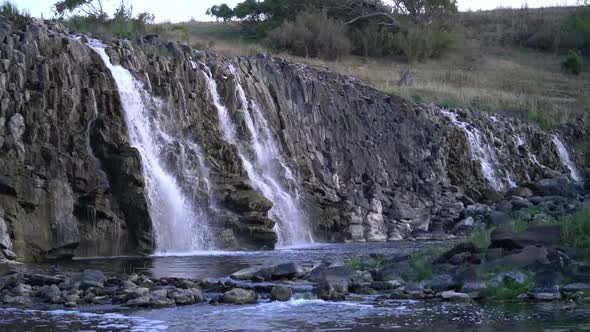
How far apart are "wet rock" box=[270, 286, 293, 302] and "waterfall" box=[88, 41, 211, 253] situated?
11898 millimetres

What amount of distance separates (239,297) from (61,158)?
12.5 m

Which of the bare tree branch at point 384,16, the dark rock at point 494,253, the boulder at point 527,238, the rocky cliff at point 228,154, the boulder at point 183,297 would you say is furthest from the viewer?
the bare tree branch at point 384,16

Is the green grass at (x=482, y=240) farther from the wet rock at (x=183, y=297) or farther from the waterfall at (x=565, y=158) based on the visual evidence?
the waterfall at (x=565, y=158)

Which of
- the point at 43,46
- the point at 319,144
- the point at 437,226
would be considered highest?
the point at 43,46

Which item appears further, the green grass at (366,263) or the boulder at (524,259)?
the green grass at (366,263)

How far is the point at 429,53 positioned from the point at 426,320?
5767 centimetres

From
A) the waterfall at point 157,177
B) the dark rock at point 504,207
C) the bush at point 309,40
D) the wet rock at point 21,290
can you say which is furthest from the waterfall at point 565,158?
the wet rock at point 21,290

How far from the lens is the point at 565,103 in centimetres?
6356

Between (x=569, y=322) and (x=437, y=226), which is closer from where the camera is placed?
(x=569, y=322)

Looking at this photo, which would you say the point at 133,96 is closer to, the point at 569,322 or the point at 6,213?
the point at 6,213

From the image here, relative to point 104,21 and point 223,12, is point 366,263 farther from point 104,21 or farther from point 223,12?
point 223,12

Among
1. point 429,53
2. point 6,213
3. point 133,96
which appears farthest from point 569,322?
point 429,53

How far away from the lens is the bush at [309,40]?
65188 mm

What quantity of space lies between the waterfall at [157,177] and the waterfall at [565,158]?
2815cm
